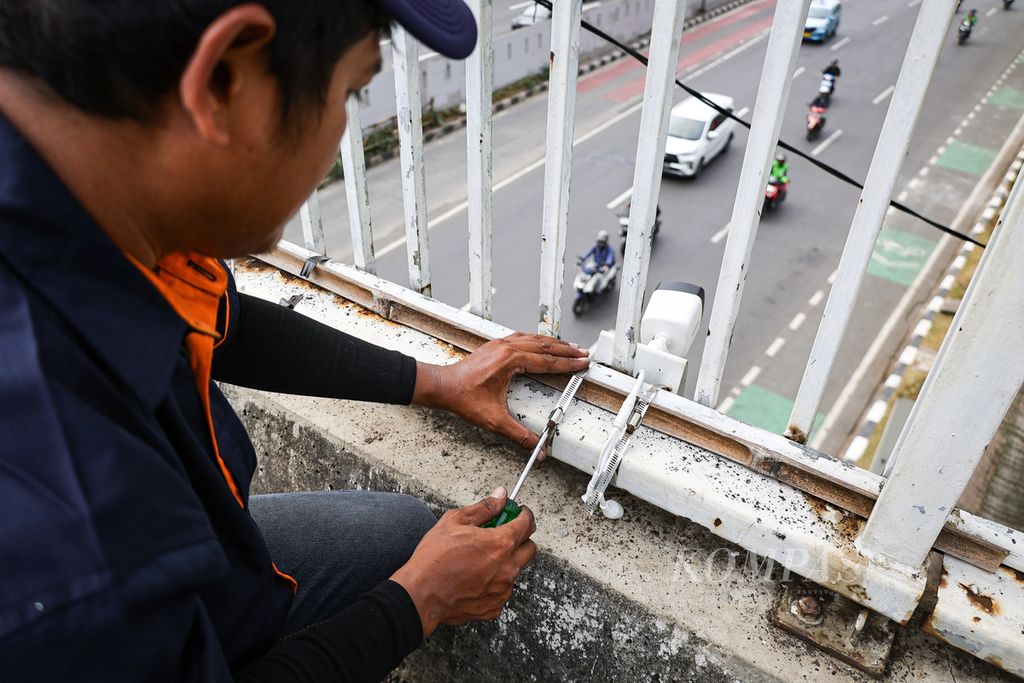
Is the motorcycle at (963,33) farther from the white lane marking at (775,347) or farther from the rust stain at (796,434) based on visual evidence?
the rust stain at (796,434)

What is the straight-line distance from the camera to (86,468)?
70 cm

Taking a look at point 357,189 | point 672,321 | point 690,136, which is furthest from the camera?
point 690,136

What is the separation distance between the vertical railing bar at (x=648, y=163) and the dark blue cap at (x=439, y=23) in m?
0.36

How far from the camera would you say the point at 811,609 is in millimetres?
1259

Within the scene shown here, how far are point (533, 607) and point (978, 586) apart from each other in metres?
0.77

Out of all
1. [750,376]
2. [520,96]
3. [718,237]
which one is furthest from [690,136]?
[750,376]

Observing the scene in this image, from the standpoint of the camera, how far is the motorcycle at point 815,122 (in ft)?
41.2

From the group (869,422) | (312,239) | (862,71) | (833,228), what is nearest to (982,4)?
(862,71)

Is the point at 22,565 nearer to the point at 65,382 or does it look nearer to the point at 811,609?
the point at 65,382

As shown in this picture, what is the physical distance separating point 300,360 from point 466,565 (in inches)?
20.9

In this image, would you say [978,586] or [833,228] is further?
[833,228]

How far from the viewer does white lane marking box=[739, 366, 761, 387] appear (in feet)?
25.0

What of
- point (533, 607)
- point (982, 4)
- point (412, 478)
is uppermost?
point (412, 478)

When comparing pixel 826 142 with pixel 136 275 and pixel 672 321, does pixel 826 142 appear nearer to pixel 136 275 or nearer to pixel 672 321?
pixel 672 321
